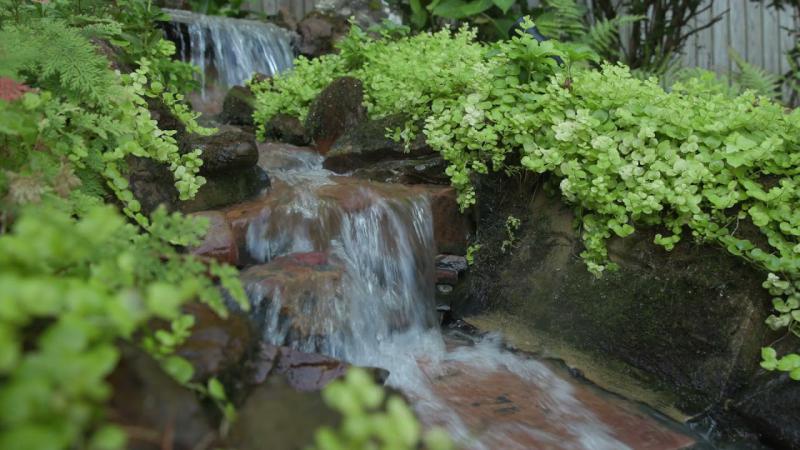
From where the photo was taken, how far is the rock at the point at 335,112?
5.57m

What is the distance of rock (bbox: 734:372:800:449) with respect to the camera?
8.96 ft

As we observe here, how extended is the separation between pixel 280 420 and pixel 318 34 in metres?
7.81

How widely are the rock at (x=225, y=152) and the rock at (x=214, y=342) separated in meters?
2.33

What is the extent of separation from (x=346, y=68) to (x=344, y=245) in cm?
299

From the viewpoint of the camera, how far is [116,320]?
967mm

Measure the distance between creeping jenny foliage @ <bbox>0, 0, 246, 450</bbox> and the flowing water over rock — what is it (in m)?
0.51

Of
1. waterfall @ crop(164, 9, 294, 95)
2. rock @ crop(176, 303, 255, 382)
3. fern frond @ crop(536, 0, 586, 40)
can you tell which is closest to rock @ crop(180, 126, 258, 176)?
rock @ crop(176, 303, 255, 382)

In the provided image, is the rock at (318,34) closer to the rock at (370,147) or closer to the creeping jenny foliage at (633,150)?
the rock at (370,147)

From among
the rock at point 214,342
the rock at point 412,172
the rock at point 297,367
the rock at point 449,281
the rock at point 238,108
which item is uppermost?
the rock at point 238,108

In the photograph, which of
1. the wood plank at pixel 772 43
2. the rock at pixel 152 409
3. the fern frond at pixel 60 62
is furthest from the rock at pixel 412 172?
the wood plank at pixel 772 43

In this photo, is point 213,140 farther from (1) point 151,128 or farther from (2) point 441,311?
(2) point 441,311

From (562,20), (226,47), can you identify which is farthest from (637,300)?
(226,47)

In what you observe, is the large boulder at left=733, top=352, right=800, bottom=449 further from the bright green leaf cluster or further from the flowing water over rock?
the bright green leaf cluster

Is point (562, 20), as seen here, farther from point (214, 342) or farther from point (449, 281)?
point (214, 342)
